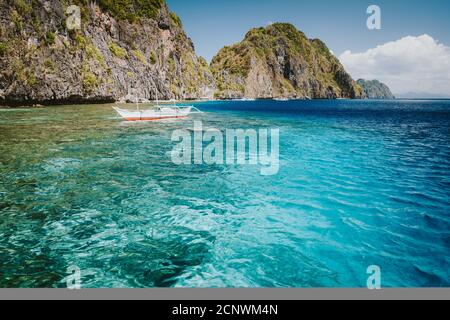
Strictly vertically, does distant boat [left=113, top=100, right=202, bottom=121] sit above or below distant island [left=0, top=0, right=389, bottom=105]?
below

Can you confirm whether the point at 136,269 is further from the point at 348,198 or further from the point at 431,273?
the point at 348,198

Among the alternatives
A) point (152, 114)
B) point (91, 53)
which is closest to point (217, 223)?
point (152, 114)

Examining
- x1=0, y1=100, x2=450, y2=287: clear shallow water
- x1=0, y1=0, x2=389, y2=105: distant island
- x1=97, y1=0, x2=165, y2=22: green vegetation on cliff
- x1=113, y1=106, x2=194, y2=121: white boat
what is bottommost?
x1=0, y1=100, x2=450, y2=287: clear shallow water

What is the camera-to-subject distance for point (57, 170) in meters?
14.2

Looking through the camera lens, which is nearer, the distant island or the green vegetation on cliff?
the distant island

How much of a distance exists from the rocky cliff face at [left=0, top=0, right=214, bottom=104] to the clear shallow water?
57743 millimetres

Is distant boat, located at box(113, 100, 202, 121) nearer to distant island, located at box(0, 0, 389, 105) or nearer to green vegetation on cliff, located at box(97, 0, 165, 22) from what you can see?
distant island, located at box(0, 0, 389, 105)

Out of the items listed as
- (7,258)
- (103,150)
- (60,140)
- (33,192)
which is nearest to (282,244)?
(7,258)

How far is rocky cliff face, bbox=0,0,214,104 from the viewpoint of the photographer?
Result: 60.7 m

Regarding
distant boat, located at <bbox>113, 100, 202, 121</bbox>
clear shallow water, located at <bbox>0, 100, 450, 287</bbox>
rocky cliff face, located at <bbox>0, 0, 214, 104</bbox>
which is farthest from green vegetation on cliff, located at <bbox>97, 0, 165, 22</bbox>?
clear shallow water, located at <bbox>0, 100, 450, 287</bbox>

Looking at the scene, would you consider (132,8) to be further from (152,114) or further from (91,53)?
(152,114)

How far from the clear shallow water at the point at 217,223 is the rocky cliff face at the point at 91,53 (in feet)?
189

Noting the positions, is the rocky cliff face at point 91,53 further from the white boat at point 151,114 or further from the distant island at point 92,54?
the white boat at point 151,114

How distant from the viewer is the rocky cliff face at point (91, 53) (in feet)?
199
